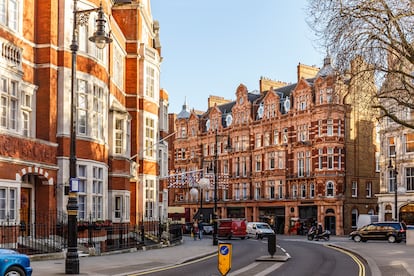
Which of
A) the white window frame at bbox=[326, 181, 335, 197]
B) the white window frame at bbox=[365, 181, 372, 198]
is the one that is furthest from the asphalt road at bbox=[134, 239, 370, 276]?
the white window frame at bbox=[365, 181, 372, 198]

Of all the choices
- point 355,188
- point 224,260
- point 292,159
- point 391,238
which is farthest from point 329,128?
point 224,260

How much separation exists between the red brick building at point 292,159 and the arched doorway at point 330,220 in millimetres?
108

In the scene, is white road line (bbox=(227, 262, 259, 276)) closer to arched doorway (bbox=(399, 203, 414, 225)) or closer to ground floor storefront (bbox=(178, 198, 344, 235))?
arched doorway (bbox=(399, 203, 414, 225))

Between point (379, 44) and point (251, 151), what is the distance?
61.7 meters

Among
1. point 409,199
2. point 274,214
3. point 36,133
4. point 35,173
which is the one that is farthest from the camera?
point 274,214

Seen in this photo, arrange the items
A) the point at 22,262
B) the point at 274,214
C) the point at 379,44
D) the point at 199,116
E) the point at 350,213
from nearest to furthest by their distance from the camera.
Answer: the point at 22,262 < the point at 379,44 < the point at 350,213 < the point at 274,214 < the point at 199,116

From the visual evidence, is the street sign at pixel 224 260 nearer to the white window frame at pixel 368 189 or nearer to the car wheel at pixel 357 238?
the car wheel at pixel 357 238

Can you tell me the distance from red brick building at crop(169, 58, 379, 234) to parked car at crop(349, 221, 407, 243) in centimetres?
1713

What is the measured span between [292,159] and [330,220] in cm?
904

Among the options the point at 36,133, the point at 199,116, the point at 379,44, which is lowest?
the point at 36,133

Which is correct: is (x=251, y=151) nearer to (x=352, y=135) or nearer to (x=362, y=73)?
(x=352, y=135)

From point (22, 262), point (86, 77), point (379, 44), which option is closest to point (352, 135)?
point (86, 77)

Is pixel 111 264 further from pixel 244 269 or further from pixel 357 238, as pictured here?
pixel 357 238

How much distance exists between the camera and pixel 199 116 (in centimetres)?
9400
